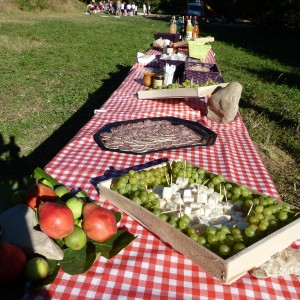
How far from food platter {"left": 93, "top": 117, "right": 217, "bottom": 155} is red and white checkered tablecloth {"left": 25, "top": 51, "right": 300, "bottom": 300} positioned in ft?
0.20

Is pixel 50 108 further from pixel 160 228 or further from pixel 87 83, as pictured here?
pixel 160 228

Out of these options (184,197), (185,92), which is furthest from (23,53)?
(184,197)

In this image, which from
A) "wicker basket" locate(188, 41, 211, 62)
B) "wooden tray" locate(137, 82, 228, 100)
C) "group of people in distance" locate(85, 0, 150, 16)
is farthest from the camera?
"group of people in distance" locate(85, 0, 150, 16)

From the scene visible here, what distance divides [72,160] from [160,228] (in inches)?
51.7

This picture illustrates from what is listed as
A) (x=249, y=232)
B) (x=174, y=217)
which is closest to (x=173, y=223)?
(x=174, y=217)

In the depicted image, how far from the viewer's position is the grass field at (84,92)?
500 centimetres

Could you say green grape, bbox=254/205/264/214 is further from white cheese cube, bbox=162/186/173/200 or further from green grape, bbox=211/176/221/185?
white cheese cube, bbox=162/186/173/200

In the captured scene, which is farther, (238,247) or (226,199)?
(226,199)

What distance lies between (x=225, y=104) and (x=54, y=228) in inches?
112

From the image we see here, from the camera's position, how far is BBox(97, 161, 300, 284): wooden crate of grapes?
152 cm

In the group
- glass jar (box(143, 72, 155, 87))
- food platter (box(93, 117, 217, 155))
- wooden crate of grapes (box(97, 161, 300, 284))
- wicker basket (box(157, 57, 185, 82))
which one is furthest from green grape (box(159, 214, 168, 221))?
wicker basket (box(157, 57, 185, 82))

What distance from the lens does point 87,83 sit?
863cm

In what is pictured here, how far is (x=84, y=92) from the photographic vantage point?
783 cm

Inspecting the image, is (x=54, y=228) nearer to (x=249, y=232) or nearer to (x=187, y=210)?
(x=187, y=210)
